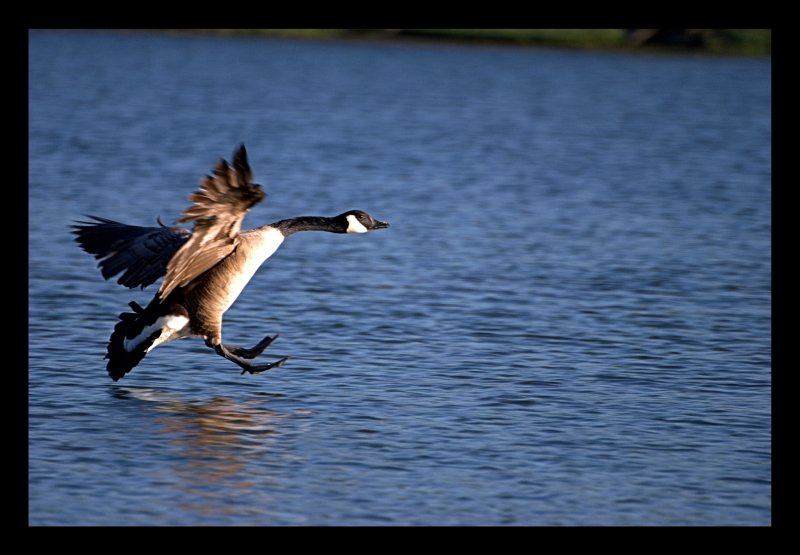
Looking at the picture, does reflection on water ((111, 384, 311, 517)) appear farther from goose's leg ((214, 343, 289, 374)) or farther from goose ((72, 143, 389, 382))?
A: goose ((72, 143, 389, 382))

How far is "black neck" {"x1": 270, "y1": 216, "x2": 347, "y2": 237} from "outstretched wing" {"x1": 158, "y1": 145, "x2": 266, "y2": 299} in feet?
2.12

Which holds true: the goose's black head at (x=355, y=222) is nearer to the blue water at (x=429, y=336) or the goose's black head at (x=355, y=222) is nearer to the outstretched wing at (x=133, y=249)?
the blue water at (x=429, y=336)

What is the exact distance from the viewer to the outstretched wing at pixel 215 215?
23.9 feet

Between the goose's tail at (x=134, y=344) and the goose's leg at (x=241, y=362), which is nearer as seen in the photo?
the goose's tail at (x=134, y=344)

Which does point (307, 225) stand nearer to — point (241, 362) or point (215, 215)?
point (241, 362)

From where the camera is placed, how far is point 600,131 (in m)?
25.2

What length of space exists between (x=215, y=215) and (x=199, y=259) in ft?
1.99

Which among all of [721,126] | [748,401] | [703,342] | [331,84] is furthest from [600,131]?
[748,401]

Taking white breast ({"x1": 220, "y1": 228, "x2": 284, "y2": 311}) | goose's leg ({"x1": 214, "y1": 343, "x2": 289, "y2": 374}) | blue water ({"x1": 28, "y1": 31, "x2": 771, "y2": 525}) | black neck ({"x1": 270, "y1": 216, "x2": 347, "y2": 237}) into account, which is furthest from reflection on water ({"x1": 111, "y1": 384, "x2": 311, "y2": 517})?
black neck ({"x1": 270, "y1": 216, "x2": 347, "y2": 237})

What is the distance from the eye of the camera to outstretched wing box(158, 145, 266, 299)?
7285 millimetres

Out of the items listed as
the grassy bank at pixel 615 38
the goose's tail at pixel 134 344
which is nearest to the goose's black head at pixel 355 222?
the goose's tail at pixel 134 344

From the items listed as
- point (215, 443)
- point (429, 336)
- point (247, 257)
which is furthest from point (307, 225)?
point (215, 443)

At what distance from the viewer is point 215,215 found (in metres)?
7.52
